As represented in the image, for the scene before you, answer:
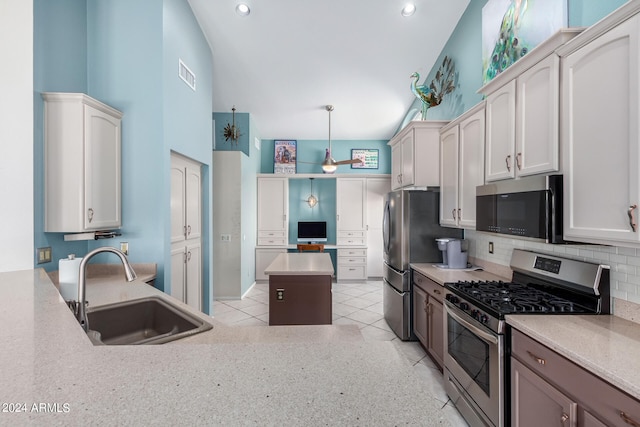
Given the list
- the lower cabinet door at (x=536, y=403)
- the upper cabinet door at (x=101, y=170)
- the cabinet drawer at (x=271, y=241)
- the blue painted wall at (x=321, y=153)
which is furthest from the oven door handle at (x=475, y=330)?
the blue painted wall at (x=321, y=153)

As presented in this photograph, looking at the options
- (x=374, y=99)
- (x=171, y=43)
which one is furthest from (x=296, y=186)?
(x=171, y=43)

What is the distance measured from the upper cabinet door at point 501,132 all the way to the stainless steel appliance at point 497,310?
65cm

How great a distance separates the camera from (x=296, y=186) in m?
6.51

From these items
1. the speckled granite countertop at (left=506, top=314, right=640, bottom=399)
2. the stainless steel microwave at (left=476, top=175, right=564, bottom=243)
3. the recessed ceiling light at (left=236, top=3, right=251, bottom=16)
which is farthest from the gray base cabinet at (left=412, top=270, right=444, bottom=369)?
the recessed ceiling light at (left=236, top=3, right=251, bottom=16)

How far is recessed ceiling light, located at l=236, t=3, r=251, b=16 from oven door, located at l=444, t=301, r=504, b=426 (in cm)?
351

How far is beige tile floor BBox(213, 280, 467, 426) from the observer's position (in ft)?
8.50

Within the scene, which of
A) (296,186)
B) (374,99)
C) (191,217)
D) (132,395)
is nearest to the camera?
(132,395)

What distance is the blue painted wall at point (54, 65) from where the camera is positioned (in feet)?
6.73

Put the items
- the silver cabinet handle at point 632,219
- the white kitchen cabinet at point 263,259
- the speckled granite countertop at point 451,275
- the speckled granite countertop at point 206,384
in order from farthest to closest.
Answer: the white kitchen cabinet at point 263,259
the speckled granite countertop at point 451,275
the silver cabinet handle at point 632,219
the speckled granite countertop at point 206,384

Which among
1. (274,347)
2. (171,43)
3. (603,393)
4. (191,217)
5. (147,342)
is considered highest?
(171,43)

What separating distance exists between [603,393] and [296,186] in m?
5.80

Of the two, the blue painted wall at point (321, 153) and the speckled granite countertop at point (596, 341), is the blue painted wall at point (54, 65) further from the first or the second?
the blue painted wall at point (321, 153)

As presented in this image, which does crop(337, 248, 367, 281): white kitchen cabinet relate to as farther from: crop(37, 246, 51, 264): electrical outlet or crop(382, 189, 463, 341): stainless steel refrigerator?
crop(37, 246, 51, 264): electrical outlet

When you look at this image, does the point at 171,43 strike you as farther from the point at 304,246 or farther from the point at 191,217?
the point at 304,246
